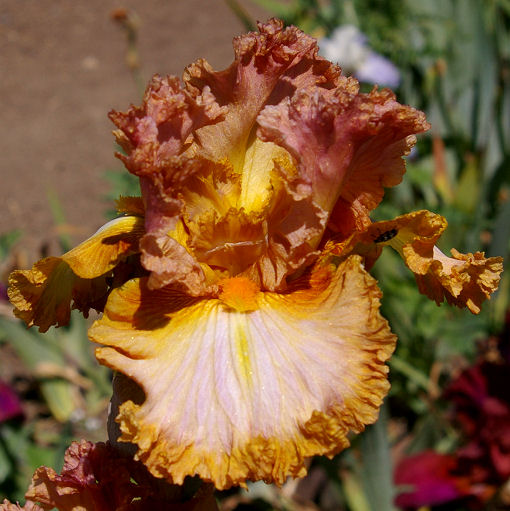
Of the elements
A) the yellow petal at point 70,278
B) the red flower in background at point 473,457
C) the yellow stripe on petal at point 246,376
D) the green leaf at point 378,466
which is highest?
the yellow petal at point 70,278

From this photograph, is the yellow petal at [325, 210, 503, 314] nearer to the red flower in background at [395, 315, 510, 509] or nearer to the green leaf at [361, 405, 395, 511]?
the green leaf at [361, 405, 395, 511]

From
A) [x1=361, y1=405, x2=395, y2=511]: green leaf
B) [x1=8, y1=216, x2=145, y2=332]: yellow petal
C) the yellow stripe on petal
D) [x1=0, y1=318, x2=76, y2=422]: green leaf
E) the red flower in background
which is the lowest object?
the red flower in background

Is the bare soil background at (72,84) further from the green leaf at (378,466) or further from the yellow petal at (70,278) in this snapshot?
the yellow petal at (70,278)

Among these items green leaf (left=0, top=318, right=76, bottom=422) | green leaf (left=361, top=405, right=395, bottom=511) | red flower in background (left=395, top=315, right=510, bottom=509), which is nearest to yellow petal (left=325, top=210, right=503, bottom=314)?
green leaf (left=361, top=405, right=395, bottom=511)

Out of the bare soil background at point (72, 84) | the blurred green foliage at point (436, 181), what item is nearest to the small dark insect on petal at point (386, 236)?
the blurred green foliage at point (436, 181)

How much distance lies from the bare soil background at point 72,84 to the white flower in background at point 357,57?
1.32 metres

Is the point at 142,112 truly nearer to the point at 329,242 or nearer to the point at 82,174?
the point at 329,242

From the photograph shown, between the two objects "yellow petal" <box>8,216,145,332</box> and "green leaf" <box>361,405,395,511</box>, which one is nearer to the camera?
"yellow petal" <box>8,216,145,332</box>

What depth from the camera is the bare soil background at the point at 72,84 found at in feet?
12.5

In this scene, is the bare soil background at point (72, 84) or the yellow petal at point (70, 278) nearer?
the yellow petal at point (70, 278)

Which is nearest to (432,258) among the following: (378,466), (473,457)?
(378,466)

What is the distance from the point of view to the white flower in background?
288 centimetres

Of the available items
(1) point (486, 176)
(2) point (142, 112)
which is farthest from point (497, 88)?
(2) point (142, 112)

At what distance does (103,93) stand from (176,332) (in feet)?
13.3
